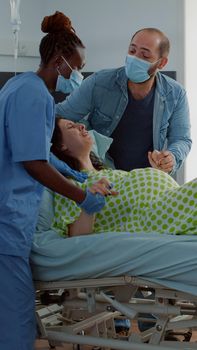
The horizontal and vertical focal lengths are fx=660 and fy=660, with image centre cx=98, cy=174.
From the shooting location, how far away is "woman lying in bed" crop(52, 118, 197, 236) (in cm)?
210

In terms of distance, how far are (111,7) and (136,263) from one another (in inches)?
109

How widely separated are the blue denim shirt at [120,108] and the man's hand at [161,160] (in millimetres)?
171

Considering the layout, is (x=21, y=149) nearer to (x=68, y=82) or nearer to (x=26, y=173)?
(x=26, y=173)

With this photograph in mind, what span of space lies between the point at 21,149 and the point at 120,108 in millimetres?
1007

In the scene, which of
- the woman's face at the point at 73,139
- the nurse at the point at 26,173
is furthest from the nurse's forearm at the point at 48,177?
the woman's face at the point at 73,139

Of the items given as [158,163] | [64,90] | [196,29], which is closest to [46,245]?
[64,90]

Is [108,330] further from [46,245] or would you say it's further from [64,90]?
[64,90]

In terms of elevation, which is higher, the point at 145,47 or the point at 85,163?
the point at 145,47

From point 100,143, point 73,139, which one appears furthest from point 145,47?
point 73,139

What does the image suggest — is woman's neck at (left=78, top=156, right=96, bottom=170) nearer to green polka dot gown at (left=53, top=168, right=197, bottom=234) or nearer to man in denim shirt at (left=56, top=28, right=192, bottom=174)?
green polka dot gown at (left=53, top=168, right=197, bottom=234)

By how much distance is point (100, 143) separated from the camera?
8.95ft

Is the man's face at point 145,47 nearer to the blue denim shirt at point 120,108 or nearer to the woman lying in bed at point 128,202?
the blue denim shirt at point 120,108

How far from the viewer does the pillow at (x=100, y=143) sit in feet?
8.90

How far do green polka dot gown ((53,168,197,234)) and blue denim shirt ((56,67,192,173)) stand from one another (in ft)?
1.64
